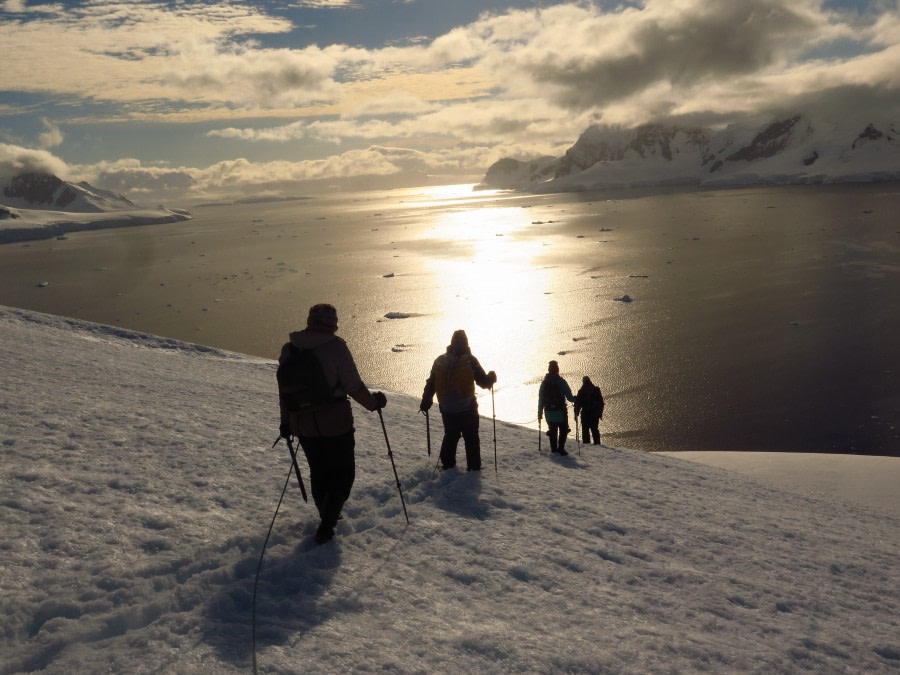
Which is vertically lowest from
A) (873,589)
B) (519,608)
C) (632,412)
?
(632,412)

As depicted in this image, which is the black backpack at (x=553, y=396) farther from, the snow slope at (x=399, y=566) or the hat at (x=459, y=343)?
the hat at (x=459, y=343)

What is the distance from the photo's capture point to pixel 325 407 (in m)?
5.18

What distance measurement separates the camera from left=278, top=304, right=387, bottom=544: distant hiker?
16.8 ft

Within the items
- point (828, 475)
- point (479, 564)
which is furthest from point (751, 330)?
point (479, 564)

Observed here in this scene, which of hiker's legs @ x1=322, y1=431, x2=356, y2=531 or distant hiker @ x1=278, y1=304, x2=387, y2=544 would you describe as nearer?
distant hiker @ x1=278, y1=304, x2=387, y2=544

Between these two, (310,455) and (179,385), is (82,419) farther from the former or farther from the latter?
(310,455)

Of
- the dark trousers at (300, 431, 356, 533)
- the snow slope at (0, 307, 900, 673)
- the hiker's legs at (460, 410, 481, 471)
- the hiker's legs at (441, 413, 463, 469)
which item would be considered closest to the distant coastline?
the snow slope at (0, 307, 900, 673)

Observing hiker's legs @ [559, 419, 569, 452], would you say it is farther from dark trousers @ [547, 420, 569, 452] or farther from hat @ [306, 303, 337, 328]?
hat @ [306, 303, 337, 328]

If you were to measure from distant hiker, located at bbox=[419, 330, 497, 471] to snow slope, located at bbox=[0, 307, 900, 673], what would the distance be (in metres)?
0.32

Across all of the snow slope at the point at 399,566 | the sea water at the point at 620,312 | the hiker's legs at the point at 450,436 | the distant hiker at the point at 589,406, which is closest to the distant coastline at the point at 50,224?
the sea water at the point at 620,312

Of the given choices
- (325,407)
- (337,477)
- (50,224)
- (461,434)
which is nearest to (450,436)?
(461,434)

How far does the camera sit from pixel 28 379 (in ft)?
33.7

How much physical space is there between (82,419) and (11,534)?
337cm

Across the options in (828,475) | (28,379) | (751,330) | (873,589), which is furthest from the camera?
(751,330)
